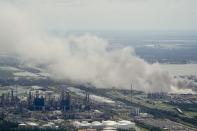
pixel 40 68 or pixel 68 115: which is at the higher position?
pixel 40 68

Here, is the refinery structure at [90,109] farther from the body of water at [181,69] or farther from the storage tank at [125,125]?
the body of water at [181,69]

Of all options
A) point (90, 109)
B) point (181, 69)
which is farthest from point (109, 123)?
point (181, 69)

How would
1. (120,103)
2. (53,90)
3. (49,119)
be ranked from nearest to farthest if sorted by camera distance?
(49,119) → (120,103) → (53,90)

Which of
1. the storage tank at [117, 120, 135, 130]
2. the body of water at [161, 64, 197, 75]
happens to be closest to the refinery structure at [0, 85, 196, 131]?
the storage tank at [117, 120, 135, 130]

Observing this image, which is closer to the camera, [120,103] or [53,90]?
[120,103]

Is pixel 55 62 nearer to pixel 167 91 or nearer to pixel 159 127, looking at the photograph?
pixel 167 91

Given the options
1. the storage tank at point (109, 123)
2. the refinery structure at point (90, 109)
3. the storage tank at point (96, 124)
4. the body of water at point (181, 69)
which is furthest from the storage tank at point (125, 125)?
the body of water at point (181, 69)

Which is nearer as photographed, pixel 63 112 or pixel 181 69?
pixel 63 112

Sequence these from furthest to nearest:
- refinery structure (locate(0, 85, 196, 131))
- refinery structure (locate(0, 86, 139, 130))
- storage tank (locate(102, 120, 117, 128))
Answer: refinery structure (locate(0, 85, 196, 131)), refinery structure (locate(0, 86, 139, 130)), storage tank (locate(102, 120, 117, 128))

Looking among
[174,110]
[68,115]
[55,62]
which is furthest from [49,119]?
[55,62]

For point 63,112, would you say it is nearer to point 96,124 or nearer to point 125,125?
point 96,124

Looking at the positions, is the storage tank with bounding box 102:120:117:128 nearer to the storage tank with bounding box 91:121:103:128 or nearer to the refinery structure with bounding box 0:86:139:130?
the refinery structure with bounding box 0:86:139:130
